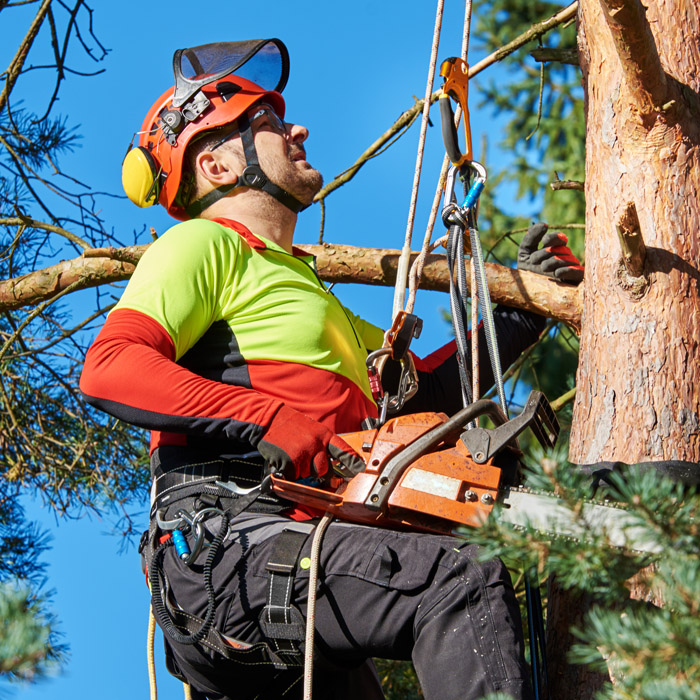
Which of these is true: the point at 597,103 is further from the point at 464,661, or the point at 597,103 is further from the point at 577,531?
the point at 577,531

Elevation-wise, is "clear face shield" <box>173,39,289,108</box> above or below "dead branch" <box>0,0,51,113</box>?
below

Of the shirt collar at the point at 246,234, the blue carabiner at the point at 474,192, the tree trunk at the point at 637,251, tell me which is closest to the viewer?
the tree trunk at the point at 637,251

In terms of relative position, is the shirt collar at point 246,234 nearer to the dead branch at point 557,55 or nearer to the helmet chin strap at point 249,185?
the helmet chin strap at point 249,185

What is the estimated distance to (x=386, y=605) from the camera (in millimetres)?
1994

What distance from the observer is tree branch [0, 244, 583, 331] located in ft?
10.9

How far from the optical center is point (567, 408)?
437cm

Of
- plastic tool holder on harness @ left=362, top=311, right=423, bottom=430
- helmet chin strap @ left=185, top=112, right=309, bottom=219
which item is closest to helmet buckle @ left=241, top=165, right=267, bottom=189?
helmet chin strap @ left=185, top=112, right=309, bottom=219

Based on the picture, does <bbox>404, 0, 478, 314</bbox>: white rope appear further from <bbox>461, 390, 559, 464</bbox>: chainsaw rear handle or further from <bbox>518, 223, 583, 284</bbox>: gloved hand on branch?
<bbox>461, 390, 559, 464</bbox>: chainsaw rear handle

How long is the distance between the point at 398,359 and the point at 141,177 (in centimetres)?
135

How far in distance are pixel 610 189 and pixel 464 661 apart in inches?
61.7

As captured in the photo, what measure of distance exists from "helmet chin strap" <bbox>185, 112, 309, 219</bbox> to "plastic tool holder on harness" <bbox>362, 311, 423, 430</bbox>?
0.80 metres

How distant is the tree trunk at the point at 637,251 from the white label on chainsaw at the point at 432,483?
402 mm

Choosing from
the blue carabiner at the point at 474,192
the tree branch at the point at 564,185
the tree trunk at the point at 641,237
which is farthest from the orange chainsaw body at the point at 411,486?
the tree branch at the point at 564,185

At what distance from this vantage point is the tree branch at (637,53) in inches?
94.9
